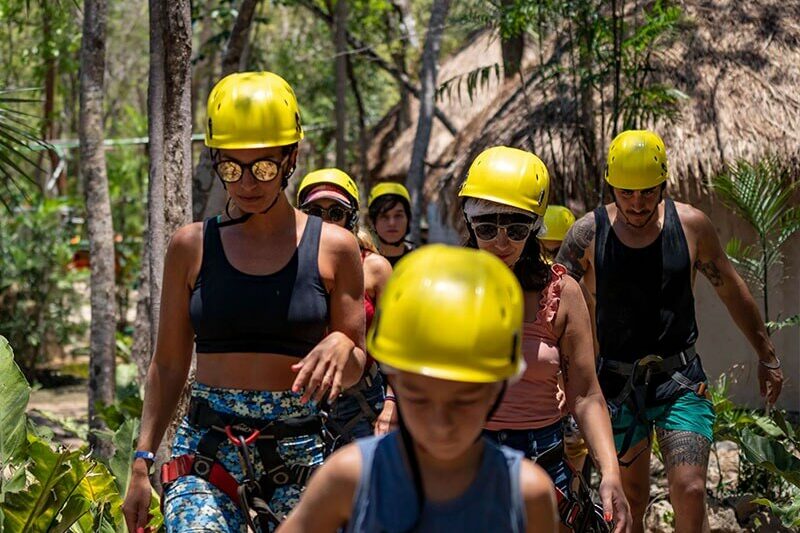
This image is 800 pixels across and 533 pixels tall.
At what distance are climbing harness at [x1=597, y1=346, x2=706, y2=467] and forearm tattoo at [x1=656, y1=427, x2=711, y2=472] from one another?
0.55 feet

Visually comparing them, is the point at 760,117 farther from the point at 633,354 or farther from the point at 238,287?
the point at 238,287

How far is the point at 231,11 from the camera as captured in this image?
11.9 m

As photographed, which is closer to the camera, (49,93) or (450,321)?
(450,321)

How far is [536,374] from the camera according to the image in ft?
→ 14.1

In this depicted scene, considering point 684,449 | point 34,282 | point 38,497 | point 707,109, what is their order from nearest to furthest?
1. point 38,497
2. point 684,449
3. point 707,109
4. point 34,282

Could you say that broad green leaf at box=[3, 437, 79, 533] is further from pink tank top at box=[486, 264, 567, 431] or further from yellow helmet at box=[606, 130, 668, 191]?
yellow helmet at box=[606, 130, 668, 191]

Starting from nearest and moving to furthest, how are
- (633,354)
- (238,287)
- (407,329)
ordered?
1. (407,329)
2. (238,287)
3. (633,354)

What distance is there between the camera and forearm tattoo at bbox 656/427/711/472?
5.55 meters

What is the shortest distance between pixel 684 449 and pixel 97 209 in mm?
5184

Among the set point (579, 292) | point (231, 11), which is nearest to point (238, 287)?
point (579, 292)

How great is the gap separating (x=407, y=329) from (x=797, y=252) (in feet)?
28.6

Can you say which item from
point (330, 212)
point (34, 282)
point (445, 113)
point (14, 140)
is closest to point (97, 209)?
point (14, 140)

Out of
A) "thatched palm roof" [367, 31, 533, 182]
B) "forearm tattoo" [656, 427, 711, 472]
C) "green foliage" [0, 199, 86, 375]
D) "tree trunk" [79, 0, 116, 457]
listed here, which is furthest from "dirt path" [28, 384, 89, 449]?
"forearm tattoo" [656, 427, 711, 472]

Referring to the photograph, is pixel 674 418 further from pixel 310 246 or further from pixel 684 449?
pixel 310 246
